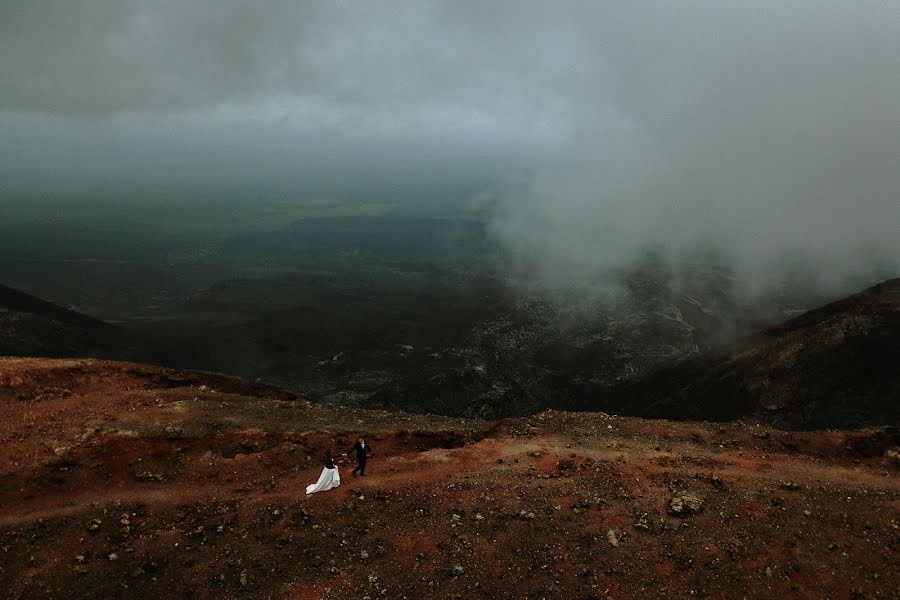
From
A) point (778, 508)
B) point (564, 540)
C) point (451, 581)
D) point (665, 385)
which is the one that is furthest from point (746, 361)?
point (451, 581)

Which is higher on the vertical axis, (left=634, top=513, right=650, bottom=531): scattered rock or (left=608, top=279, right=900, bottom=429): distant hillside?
(left=634, top=513, right=650, bottom=531): scattered rock

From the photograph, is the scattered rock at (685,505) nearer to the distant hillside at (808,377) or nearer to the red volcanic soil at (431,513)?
the red volcanic soil at (431,513)

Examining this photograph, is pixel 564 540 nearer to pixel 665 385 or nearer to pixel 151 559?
pixel 151 559

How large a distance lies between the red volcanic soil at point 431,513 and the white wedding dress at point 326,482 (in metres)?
0.29

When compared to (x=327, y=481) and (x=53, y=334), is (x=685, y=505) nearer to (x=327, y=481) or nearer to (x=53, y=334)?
(x=327, y=481)

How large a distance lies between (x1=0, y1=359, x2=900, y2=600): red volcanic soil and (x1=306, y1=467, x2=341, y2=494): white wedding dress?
Answer: 0.96ft

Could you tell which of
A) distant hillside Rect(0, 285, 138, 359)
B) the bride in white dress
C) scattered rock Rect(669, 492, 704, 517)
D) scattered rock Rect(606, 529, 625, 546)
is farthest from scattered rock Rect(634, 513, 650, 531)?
distant hillside Rect(0, 285, 138, 359)

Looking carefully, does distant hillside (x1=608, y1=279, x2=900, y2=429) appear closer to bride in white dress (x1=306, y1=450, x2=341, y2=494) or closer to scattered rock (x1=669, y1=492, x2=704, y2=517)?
scattered rock (x1=669, y1=492, x2=704, y2=517)

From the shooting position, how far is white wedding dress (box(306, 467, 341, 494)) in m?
15.7

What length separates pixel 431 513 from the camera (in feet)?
48.6

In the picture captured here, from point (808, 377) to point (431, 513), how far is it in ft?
123

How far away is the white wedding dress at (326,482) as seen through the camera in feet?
51.6

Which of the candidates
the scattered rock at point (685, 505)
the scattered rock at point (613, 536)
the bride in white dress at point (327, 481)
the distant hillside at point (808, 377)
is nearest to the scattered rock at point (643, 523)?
the scattered rock at point (613, 536)

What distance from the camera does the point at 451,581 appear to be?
488 inches
